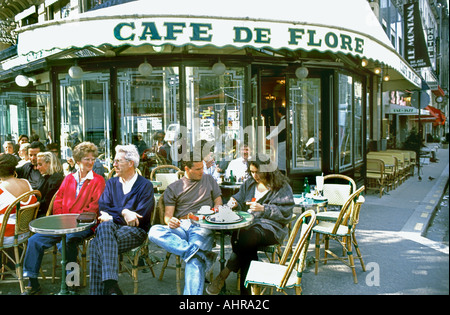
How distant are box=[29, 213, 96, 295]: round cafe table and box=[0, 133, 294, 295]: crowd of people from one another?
178mm

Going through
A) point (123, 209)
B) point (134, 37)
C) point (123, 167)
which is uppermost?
point (134, 37)

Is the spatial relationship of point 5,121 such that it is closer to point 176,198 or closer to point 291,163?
point 291,163

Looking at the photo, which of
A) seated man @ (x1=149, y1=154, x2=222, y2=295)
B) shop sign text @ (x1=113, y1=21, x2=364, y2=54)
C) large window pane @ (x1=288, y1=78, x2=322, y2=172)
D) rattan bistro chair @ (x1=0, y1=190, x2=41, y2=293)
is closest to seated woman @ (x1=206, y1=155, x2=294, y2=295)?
seated man @ (x1=149, y1=154, x2=222, y2=295)

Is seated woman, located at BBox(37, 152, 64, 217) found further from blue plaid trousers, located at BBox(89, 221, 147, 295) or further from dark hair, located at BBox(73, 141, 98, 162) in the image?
blue plaid trousers, located at BBox(89, 221, 147, 295)

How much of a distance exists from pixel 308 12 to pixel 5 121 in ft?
36.1

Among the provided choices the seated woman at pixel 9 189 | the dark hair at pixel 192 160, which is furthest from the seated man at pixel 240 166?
the seated woman at pixel 9 189

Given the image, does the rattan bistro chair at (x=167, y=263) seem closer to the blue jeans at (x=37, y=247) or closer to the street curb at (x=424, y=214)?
the blue jeans at (x=37, y=247)

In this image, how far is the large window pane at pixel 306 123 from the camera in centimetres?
798

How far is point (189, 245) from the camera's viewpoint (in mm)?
3455

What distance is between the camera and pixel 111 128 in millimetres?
7574

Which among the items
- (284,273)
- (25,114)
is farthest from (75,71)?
(284,273)

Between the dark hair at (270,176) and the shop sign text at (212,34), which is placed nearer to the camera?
the dark hair at (270,176)

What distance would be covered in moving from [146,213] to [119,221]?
282 millimetres
